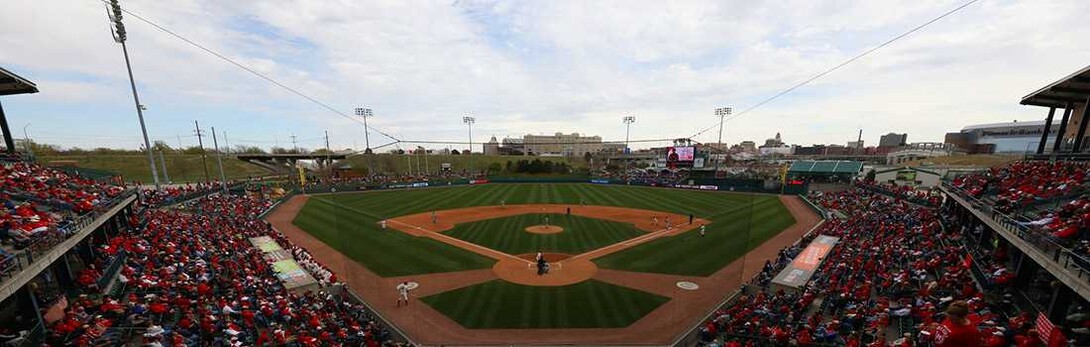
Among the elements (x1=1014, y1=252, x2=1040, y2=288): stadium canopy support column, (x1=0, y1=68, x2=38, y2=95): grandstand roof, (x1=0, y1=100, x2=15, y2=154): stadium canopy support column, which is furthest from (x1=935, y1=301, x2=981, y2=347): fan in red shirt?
(x1=0, y1=100, x2=15, y2=154): stadium canopy support column

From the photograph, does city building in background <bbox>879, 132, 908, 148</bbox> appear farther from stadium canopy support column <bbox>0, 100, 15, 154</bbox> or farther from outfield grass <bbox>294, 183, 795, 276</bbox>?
stadium canopy support column <bbox>0, 100, 15, 154</bbox>

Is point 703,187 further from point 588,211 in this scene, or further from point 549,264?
point 549,264

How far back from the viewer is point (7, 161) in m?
17.8

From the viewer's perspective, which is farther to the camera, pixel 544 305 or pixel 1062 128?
pixel 1062 128

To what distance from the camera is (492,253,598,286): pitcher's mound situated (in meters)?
19.7

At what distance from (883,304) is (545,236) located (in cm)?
1913

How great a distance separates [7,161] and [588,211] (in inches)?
1432

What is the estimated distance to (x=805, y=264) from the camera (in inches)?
778

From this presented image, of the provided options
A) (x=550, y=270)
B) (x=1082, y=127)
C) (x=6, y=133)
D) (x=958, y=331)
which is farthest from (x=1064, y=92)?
(x=6, y=133)

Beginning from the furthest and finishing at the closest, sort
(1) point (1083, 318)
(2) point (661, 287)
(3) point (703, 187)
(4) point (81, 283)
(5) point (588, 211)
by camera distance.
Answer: (3) point (703, 187)
(5) point (588, 211)
(2) point (661, 287)
(4) point (81, 283)
(1) point (1083, 318)

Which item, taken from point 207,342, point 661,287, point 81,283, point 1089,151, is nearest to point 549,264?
point 661,287

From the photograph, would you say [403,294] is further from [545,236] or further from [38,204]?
[38,204]

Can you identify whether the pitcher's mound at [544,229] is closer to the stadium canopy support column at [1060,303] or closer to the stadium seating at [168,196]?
the stadium canopy support column at [1060,303]

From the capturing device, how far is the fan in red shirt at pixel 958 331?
16.8 feet
